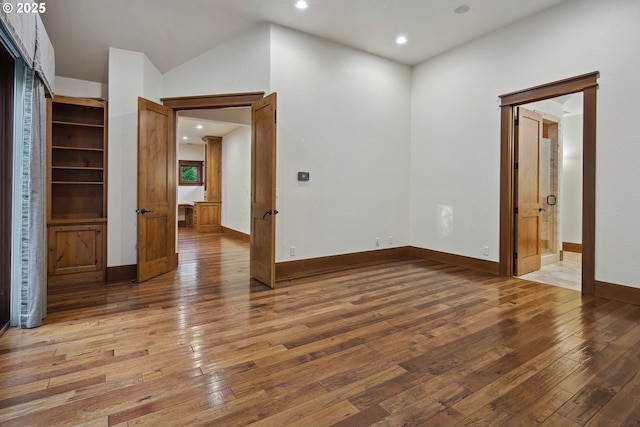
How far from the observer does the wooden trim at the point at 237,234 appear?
8188 mm

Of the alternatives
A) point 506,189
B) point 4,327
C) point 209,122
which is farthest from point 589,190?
point 209,122

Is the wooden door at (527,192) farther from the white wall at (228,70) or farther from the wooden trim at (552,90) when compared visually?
the white wall at (228,70)

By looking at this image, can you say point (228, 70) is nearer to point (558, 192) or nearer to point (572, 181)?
point (558, 192)

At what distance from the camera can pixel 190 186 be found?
1194 cm

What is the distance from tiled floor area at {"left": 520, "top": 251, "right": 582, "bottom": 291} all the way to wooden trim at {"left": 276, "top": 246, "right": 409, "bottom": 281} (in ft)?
6.55

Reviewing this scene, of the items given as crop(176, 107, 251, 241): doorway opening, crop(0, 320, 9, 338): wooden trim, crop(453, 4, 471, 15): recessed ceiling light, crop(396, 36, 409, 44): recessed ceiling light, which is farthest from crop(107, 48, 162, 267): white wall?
crop(453, 4, 471, 15): recessed ceiling light

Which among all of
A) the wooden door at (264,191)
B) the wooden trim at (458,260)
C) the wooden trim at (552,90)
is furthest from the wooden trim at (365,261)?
the wooden trim at (552,90)

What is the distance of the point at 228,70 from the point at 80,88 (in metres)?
2.10

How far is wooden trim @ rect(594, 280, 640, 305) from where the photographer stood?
3.48m

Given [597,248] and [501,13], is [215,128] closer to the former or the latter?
[501,13]

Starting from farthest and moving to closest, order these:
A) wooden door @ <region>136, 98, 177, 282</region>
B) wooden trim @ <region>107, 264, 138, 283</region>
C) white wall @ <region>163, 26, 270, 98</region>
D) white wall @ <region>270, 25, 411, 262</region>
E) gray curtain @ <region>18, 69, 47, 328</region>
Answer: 1. white wall @ <region>270, 25, 411, 262</region>
2. white wall @ <region>163, 26, 270, 98</region>
3. wooden trim @ <region>107, 264, 138, 283</region>
4. wooden door @ <region>136, 98, 177, 282</region>
5. gray curtain @ <region>18, 69, 47, 328</region>

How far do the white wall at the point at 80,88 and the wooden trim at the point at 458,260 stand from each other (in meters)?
5.60

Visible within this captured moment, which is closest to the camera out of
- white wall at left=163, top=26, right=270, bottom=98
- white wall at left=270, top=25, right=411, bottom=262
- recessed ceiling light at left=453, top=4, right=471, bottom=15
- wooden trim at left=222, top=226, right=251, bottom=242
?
recessed ceiling light at left=453, top=4, right=471, bottom=15

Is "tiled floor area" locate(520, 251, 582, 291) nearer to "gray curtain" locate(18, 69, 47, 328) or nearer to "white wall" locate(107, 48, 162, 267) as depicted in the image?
"white wall" locate(107, 48, 162, 267)
